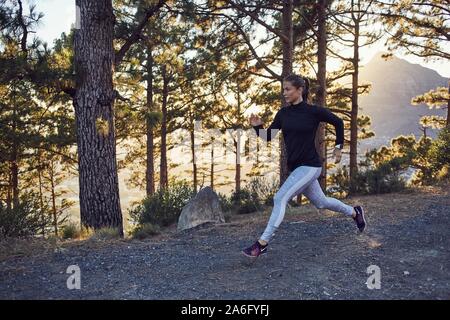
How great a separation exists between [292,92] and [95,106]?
15.6 feet

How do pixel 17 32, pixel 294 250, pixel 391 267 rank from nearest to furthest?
1. pixel 391 267
2. pixel 294 250
3. pixel 17 32

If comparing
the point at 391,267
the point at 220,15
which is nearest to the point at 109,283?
the point at 391,267

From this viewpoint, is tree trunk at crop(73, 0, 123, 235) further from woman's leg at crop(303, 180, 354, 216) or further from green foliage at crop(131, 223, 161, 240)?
woman's leg at crop(303, 180, 354, 216)

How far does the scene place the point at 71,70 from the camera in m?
7.82

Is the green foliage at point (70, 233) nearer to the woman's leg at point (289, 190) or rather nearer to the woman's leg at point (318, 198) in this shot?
the woman's leg at point (289, 190)

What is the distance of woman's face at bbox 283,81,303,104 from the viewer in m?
5.11

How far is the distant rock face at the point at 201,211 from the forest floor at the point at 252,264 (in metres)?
0.55

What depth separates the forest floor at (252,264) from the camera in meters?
4.29

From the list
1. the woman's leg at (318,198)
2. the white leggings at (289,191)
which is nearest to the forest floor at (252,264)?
the white leggings at (289,191)

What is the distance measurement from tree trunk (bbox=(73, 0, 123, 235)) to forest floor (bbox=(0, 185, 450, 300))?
1602 millimetres

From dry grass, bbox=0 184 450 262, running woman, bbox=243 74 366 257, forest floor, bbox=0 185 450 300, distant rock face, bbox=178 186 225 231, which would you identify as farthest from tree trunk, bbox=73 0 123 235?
running woman, bbox=243 74 366 257

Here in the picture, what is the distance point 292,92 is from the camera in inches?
202
